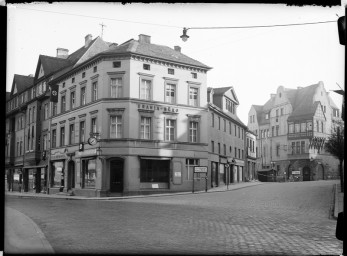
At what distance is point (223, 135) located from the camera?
42.2m

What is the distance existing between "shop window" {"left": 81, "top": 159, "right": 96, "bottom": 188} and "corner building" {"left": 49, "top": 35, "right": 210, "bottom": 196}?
0.08m

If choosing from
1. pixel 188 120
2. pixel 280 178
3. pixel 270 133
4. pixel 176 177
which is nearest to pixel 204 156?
pixel 176 177

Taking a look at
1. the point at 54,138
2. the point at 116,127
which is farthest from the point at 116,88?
the point at 54,138

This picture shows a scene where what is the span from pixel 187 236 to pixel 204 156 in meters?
22.7

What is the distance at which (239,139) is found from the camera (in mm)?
50938

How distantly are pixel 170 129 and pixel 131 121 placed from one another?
292 centimetres

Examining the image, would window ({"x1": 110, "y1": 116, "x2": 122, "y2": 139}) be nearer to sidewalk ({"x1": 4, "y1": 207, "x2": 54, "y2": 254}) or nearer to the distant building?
the distant building

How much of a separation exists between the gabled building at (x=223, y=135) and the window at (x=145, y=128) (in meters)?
8.82

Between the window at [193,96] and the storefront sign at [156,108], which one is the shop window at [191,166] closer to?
the window at [193,96]

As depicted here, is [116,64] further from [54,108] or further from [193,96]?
[54,108]

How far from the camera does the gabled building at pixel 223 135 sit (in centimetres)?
3816

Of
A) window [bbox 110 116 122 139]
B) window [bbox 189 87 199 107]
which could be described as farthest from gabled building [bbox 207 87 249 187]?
window [bbox 110 116 122 139]

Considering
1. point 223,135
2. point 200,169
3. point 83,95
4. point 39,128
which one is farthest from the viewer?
point 223,135

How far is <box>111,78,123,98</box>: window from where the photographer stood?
27.2 metres
